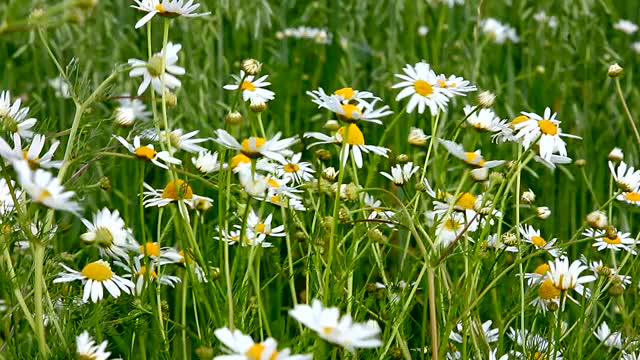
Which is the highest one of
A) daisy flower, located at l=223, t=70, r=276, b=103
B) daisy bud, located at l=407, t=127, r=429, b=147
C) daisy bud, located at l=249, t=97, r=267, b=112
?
daisy flower, located at l=223, t=70, r=276, b=103

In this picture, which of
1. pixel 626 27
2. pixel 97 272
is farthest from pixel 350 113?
pixel 626 27

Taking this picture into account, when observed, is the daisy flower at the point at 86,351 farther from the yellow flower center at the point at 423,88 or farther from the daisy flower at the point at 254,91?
the yellow flower center at the point at 423,88

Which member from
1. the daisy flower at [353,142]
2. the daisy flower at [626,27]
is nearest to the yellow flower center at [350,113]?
the daisy flower at [353,142]

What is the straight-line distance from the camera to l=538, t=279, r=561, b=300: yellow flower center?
4.73ft

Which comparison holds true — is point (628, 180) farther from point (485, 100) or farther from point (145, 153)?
point (145, 153)

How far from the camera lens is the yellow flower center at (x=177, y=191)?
122 cm

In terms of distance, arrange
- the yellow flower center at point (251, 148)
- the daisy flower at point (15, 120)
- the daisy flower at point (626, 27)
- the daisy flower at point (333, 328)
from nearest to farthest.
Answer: the daisy flower at point (333, 328), the yellow flower center at point (251, 148), the daisy flower at point (15, 120), the daisy flower at point (626, 27)

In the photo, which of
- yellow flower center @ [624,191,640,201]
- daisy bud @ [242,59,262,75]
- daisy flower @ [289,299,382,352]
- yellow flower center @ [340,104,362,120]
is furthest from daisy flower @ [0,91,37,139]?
yellow flower center @ [624,191,640,201]

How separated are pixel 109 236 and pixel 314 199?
0.49m

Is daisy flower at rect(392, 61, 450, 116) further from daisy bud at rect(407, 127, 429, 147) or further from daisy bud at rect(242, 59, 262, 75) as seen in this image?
daisy bud at rect(242, 59, 262, 75)

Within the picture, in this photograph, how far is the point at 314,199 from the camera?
64.4 inches

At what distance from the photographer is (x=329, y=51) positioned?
2.93m

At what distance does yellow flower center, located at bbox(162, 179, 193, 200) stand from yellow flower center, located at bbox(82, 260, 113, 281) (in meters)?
0.12

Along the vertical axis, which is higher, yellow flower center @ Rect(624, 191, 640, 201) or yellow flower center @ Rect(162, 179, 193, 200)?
yellow flower center @ Rect(162, 179, 193, 200)
